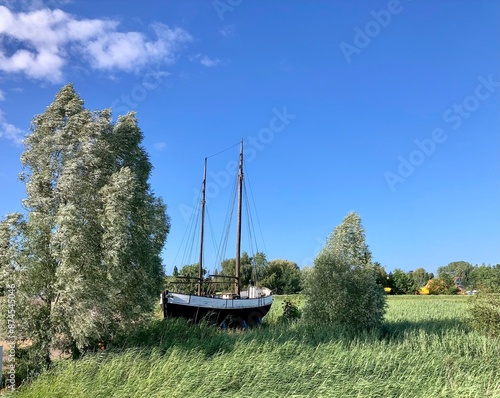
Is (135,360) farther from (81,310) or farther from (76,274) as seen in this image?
(76,274)

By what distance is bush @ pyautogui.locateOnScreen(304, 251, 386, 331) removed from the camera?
17.1 m

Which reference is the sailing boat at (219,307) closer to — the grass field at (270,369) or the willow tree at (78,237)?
the grass field at (270,369)

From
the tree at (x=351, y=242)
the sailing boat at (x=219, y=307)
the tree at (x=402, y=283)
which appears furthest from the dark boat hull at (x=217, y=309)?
the tree at (x=402, y=283)

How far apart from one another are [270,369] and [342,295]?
8.18 meters

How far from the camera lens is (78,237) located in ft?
35.6

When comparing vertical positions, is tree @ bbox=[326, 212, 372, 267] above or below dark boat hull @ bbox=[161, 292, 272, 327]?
above

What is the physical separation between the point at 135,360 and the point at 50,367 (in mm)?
2619

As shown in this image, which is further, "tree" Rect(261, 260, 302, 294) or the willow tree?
"tree" Rect(261, 260, 302, 294)

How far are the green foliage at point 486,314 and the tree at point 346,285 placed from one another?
3.55 meters

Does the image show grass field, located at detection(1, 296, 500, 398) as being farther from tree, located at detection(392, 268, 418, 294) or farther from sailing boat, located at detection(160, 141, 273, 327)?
tree, located at detection(392, 268, 418, 294)

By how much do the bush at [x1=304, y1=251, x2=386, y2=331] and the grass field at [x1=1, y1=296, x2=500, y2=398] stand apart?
3399mm

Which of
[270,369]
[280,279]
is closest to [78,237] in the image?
[270,369]

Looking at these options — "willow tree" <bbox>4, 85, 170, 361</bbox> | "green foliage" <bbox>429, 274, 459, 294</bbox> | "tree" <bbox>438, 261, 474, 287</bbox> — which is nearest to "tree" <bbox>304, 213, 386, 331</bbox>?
"willow tree" <bbox>4, 85, 170, 361</bbox>

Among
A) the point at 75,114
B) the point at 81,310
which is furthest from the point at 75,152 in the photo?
the point at 81,310
